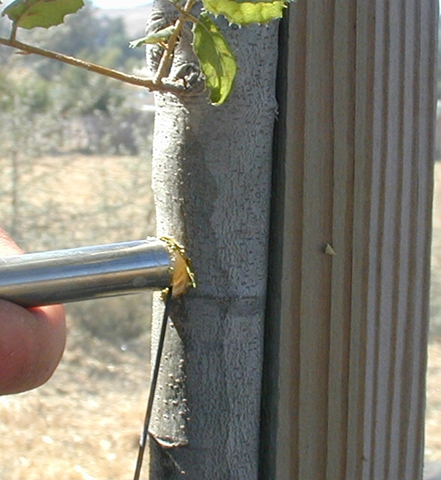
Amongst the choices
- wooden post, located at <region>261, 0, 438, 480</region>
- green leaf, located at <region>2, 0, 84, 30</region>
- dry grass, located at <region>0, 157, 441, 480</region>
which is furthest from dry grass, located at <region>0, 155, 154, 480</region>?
green leaf, located at <region>2, 0, 84, 30</region>

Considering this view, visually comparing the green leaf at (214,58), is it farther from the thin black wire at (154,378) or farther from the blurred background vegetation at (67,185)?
the blurred background vegetation at (67,185)

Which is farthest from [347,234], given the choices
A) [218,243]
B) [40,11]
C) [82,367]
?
[82,367]

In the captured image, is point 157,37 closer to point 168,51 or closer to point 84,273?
point 168,51

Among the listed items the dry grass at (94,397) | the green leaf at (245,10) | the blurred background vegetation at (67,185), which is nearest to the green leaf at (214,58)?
the green leaf at (245,10)

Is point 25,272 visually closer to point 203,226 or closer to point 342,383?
point 203,226

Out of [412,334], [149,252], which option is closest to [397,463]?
[412,334]
